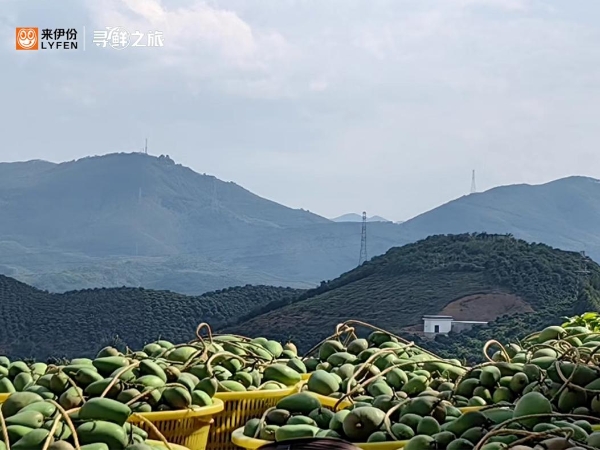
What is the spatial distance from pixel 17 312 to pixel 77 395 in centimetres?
1869

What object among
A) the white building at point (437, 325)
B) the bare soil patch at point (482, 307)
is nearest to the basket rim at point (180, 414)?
the white building at point (437, 325)

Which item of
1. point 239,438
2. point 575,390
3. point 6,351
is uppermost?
point 575,390

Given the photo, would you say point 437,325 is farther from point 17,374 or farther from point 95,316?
point 17,374

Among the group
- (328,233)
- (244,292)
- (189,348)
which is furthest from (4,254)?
(189,348)

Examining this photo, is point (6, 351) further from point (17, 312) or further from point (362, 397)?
point (362, 397)

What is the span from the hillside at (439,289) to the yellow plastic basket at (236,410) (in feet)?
47.6

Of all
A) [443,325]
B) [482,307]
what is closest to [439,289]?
[482,307]

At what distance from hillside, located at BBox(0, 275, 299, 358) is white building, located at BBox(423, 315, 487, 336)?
437 cm

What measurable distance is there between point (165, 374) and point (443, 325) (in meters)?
17.7

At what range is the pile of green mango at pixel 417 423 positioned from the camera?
8.13ft

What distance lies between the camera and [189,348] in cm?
401

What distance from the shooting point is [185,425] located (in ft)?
10.6

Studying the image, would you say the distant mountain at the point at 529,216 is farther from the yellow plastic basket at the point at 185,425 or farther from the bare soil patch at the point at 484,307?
the yellow plastic basket at the point at 185,425

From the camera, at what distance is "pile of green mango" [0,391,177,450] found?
249cm
